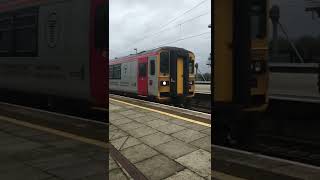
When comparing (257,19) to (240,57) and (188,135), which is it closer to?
(240,57)

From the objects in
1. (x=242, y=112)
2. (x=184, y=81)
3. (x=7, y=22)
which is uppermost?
(x=7, y=22)

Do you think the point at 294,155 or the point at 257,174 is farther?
the point at 294,155

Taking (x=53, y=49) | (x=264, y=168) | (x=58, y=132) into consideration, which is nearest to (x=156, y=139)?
(x=264, y=168)

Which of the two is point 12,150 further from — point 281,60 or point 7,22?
point 281,60

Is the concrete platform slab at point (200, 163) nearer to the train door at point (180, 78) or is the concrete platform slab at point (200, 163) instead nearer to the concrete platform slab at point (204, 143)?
the concrete platform slab at point (204, 143)

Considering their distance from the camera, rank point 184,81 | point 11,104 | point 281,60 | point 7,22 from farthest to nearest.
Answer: point 11,104, point 7,22, point 281,60, point 184,81

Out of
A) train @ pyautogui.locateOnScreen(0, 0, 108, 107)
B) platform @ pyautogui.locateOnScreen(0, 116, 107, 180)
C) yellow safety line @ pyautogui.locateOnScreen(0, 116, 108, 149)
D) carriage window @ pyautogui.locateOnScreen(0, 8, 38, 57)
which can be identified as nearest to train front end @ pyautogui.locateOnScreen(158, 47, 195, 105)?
train @ pyautogui.locateOnScreen(0, 0, 108, 107)

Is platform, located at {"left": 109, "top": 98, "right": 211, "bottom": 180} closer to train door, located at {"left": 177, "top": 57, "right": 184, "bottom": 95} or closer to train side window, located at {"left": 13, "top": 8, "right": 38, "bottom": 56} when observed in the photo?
train door, located at {"left": 177, "top": 57, "right": 184, "bottom": 95}

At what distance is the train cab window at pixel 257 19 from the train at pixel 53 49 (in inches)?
36.3

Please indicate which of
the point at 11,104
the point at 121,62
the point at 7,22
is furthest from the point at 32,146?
the point at 121,62

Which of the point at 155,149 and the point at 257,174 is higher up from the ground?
the point at 155,149

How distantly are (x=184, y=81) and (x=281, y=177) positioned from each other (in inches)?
58.7

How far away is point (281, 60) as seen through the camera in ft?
9.18

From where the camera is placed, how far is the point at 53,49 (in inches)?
127
